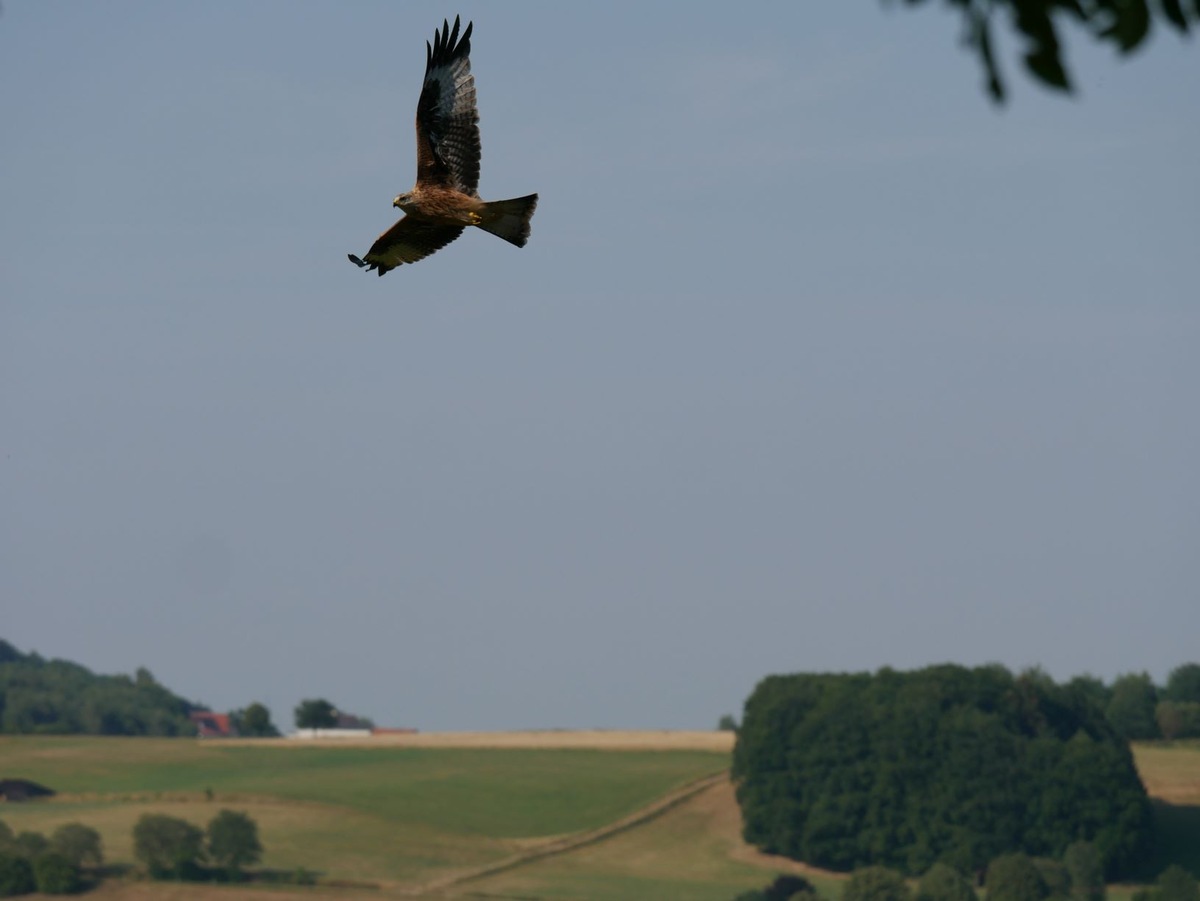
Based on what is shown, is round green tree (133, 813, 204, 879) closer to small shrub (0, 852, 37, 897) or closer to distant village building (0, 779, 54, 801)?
small shrub (0, 852, 37, 897)

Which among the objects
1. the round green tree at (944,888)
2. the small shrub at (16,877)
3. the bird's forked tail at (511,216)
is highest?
the bird's forked tail at (511,216)

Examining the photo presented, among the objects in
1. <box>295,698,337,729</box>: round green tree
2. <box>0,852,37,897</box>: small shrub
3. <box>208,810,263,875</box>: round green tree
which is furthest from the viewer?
<box>295,698,337,729</box>: round green tree

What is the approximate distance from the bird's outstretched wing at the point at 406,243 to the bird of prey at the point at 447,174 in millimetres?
10

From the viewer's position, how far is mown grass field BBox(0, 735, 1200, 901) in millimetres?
103750

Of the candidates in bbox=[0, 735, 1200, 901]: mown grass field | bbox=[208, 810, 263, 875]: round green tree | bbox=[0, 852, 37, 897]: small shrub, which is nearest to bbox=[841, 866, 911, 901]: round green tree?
bbox=[0, 735, 1200, 901]: mown grass field

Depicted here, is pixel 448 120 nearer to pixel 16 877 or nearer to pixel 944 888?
pixel 16 877

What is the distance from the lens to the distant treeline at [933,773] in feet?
386

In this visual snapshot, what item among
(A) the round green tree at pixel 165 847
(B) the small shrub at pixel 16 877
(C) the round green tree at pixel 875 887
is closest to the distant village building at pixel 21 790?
(A) the round green tree at pixel 165 847

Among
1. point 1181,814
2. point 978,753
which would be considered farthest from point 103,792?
point 1181,814

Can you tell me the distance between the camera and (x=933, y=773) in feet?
407

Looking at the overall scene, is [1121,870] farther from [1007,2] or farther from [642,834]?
[1007,2]

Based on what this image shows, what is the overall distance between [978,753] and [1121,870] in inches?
453

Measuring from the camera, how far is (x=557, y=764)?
134m

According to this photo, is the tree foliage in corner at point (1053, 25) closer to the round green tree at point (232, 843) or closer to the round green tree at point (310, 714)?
the round green tree at point (232, 843)
